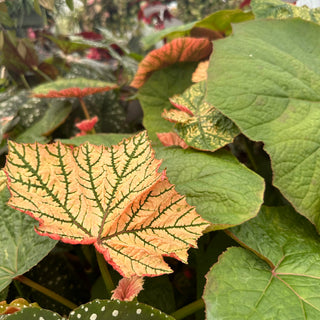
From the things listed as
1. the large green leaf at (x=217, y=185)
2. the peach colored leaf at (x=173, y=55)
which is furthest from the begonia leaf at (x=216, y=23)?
the large green leaf at (x=217, y=185)

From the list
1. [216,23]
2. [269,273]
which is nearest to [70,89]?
[216,23]

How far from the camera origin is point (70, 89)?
2.44ft

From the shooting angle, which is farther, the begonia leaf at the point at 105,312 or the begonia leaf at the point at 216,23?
the begonia leaf at the point at 216,23

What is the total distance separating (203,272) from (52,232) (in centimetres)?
29

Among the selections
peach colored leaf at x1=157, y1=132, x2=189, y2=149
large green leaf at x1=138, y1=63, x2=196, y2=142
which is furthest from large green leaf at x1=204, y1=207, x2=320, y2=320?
large green leaf at x1=138, y1=63, x2=196, y2=142

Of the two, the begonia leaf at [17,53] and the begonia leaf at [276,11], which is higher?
the begonia leaf at [276,11]

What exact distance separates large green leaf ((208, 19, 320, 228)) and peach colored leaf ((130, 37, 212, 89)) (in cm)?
15

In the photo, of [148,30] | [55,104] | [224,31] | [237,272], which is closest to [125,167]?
[237,272]

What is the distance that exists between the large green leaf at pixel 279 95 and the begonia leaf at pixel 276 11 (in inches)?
3.4

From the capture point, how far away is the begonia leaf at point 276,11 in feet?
2.17

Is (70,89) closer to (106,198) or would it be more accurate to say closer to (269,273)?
(106,198)

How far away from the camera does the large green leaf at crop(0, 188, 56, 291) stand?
0.45 meters

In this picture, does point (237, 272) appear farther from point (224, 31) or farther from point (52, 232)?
point (224, 31)

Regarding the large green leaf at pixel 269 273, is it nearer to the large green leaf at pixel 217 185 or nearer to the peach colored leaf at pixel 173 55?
the large green leaf at pixel 217 185
